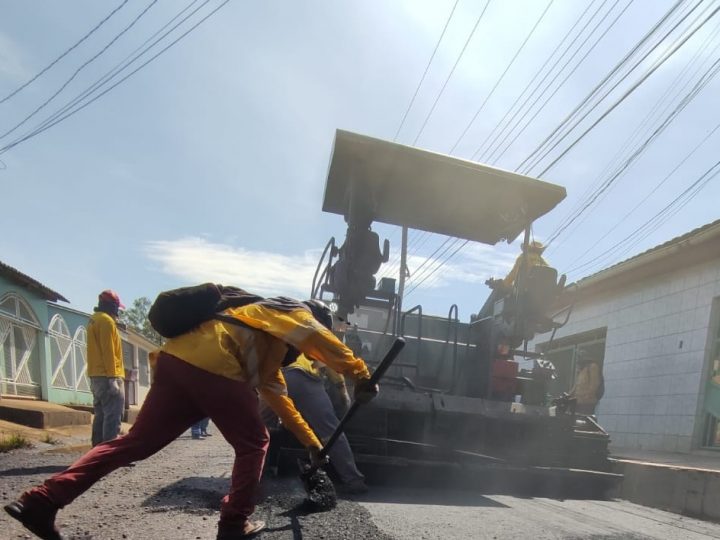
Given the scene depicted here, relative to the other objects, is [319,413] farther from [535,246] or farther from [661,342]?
[661,342]

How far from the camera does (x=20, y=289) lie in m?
12.8

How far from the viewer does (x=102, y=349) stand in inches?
211

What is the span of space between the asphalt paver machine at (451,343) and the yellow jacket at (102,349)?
2.21 metres

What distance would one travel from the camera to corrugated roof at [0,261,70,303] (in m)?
11.9

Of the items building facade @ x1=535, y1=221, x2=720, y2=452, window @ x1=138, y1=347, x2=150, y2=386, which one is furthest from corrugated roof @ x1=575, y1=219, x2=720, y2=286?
window @ x1=138, y1=347, x2=150, y2=386

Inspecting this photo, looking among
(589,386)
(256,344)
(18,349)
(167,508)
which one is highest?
(256,344)

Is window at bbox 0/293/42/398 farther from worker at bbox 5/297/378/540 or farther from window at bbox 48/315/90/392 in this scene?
worker at bbox 5/297/378/540

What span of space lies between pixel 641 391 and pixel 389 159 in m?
7.56

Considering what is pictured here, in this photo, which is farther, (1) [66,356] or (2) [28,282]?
(1) [66,356]

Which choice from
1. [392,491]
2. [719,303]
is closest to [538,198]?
[392,491]

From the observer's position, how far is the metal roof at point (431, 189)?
570 cm

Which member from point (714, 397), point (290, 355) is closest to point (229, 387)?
point (290, 355)

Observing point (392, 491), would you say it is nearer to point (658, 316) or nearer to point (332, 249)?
point (332, 249)

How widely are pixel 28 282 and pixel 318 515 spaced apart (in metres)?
11.9
